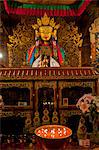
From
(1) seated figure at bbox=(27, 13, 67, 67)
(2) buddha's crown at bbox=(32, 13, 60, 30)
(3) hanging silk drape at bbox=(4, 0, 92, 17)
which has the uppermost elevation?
(3) hanging silk drape at bbox=(4, 0, 92, 17)

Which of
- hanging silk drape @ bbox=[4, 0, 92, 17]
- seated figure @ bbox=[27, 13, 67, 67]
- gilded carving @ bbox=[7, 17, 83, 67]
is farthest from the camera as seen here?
gilded carving @ bbox=[7, 17, 83, 67]

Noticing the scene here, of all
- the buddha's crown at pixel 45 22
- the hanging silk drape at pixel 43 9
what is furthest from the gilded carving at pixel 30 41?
the hanging silk drape at pixel 43 9

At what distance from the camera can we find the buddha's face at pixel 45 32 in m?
3.09

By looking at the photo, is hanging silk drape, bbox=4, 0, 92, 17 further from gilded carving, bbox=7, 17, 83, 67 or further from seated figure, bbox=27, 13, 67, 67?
gilded carving, bbox=7, 17, 83, 67

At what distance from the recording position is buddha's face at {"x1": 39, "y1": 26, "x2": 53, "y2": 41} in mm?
3088

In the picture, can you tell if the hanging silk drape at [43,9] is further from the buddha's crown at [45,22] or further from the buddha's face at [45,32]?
the buddha's face at [45,32]

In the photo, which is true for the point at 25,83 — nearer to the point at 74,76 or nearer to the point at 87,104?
the point at 74,76

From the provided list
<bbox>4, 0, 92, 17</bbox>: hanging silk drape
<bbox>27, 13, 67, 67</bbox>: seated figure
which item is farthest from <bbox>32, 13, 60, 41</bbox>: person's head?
<bbox>4, 0, 92, 17</bbox>: hanging silk drape

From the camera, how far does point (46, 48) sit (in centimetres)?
330

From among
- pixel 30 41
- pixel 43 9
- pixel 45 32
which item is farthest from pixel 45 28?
pixel 30 41

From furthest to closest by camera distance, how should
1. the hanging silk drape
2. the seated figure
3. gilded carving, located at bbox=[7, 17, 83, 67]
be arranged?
gilded carving, located at bbox=[7, 17, 83, 67] → the seated figure → the hanging silk drape

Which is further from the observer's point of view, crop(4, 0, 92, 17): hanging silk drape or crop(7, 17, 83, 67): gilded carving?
crop(7, 17, 83, 67): gilded carving

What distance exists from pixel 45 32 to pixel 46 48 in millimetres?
265

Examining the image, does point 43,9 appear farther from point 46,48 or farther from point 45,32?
point 46,48
